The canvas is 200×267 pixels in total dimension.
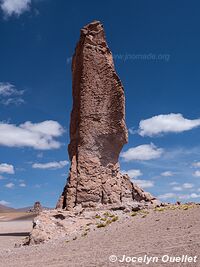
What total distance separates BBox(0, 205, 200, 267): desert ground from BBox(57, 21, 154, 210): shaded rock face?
3.41m

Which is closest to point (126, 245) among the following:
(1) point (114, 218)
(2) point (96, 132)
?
(1) point (114, 218)

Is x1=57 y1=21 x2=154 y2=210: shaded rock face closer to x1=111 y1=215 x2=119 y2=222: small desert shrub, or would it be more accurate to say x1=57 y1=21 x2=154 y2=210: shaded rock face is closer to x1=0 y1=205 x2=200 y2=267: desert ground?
x1=111 y1=215 x2=119 y2=222: small desert shrub

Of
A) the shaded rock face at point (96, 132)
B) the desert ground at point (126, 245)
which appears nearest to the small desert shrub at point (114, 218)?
the desert ground at point (126, 245)

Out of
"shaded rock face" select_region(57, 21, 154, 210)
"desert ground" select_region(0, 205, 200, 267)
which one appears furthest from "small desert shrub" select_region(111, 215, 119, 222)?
"shaded rock face" select_region(57, 21, 154, 210)

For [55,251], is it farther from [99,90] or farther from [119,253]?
[99,90]

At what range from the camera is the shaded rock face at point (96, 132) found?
721 inches

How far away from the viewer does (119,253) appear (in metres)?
9.95

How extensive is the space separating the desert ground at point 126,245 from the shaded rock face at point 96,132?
3.41 metres

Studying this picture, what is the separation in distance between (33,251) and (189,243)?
18.0ft

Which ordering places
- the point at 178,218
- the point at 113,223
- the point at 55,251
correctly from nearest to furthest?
the point at 55,251
the point at 178,218
the point at 113,223

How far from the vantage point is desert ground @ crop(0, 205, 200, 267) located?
9.36 m

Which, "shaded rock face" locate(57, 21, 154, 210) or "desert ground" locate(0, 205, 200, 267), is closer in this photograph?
"desert ground" locate(0, 205, 200, 267)

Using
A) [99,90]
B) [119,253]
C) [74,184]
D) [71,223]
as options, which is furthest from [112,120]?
[119,253]

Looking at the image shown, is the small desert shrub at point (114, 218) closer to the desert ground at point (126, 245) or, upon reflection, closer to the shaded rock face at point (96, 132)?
the desert ground at point (126, 245)
